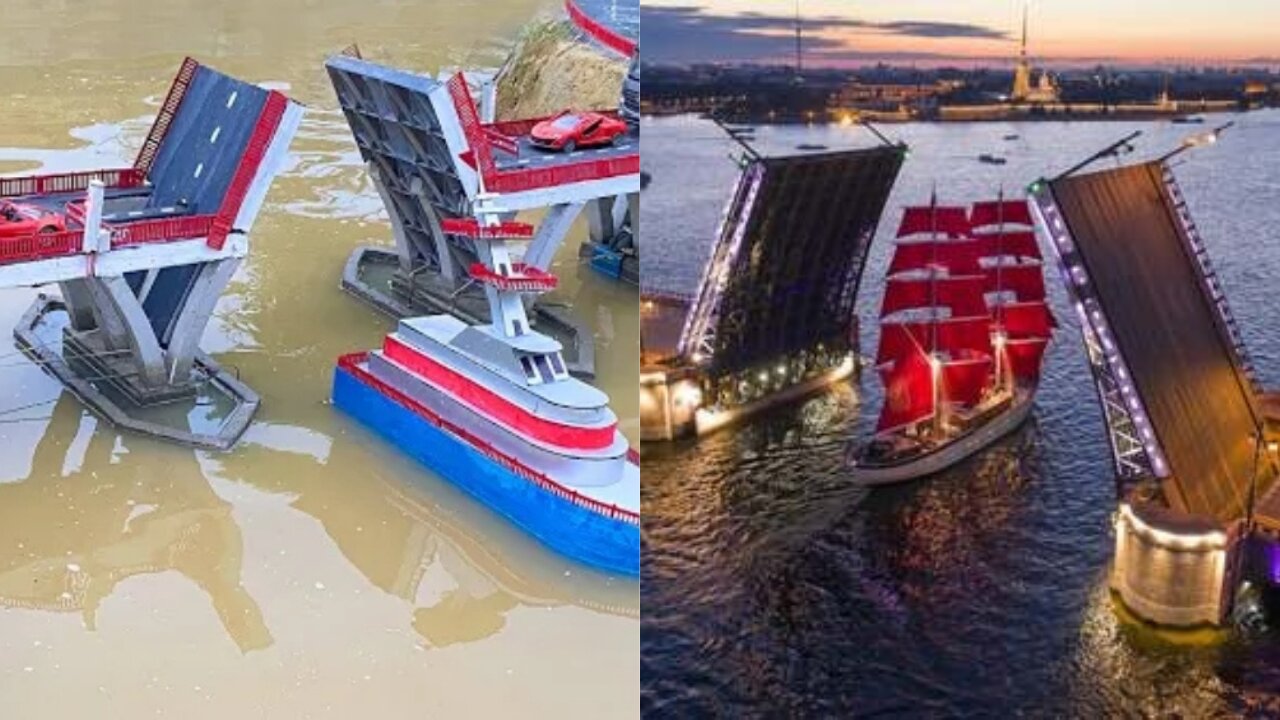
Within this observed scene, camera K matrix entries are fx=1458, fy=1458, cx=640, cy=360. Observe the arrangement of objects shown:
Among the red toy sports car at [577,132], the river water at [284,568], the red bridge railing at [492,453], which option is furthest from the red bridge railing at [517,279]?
the red toy sports car at [577,132]

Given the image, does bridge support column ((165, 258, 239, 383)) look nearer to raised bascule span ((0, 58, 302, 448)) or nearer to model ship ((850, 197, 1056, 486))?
raised bascule span ((0, 58, 302, 448))

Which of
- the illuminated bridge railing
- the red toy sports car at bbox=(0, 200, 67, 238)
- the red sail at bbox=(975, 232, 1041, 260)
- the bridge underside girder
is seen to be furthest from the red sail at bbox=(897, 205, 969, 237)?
the red toy sports car at bbox=(0, 200, 67, 238)

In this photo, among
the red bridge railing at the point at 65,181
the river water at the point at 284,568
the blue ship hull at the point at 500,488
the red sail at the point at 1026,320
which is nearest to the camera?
the red sail at the point at 1026,320

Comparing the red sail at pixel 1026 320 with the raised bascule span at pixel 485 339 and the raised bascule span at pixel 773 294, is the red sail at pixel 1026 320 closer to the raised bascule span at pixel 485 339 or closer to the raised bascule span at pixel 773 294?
the raised bascule span at pixel 773 294

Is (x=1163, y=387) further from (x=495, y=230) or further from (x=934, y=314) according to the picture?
(x=495, y=230)

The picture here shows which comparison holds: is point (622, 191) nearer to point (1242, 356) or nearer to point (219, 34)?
point (1242, 356)

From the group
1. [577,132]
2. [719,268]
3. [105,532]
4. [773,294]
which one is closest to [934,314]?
[773,294]

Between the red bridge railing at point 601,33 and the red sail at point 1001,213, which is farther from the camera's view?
the red bridge railing at point 601,33
